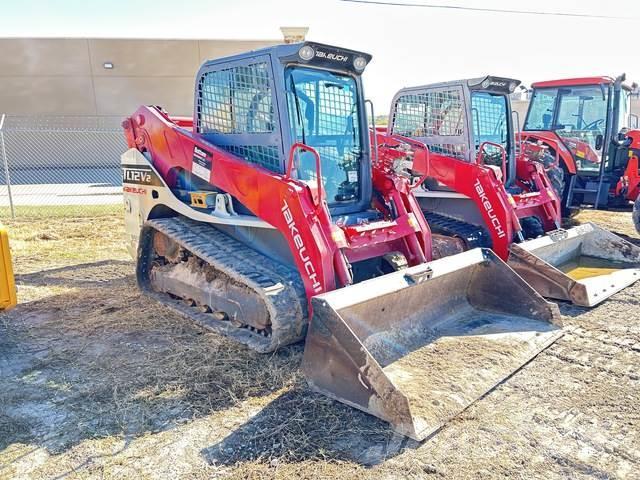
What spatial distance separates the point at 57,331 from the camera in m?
4.76

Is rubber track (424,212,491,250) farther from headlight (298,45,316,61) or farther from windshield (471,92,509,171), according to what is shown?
headlight (298,45,316,61)

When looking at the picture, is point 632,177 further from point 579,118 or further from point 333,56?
point 333,56

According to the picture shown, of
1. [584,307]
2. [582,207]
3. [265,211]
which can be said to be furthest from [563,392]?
[582,207]

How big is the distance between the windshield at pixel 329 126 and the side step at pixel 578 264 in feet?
6.26

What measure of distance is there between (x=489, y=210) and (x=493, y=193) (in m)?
0.20

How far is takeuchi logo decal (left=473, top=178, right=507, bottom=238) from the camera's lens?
6211 mm

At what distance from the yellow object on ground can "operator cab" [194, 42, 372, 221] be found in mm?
1884

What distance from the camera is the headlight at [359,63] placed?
4688 millimetres

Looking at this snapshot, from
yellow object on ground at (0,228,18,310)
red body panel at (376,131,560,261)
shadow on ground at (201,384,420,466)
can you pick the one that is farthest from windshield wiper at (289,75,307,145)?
yellow object on ground at (0,228,18,310)

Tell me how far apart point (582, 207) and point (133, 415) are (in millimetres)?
8775

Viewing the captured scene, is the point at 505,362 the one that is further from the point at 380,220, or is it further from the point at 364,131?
the point at 364,131

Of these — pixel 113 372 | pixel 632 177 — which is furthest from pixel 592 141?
pixel 113 372

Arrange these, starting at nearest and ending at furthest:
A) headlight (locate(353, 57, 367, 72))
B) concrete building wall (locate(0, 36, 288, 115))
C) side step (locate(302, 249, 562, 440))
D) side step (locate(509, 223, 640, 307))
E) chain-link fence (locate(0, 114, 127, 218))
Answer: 1. side step (locate(302, 249, 562, 440))
2. headlight (locate(353, 57, 367, 72))
3. side step (locate(509, 223, 640, 307))
4. chain-link fence (locate(0, 114, 127, 218))
5. concrete building wall (locate(0, 36, 288, 115))

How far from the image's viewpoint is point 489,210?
6266mm
